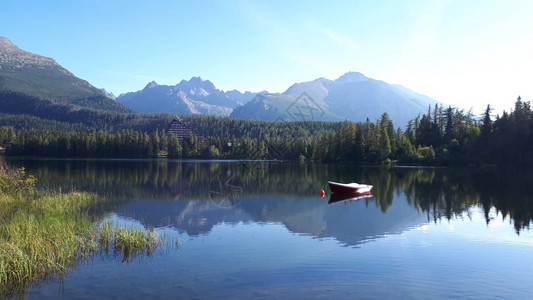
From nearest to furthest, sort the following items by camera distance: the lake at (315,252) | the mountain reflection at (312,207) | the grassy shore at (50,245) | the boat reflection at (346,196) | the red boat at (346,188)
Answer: the grassy shore at (50,245) → the lake at (315,252) → the mountain reflection at (312,207) → the boat reflection at (346,196) → the red boat at (346,188)

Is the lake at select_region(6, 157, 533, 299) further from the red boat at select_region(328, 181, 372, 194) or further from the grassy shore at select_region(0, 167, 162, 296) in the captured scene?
the red boat at select_region(328, 181, 372, 194)

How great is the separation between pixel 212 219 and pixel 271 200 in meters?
14.8

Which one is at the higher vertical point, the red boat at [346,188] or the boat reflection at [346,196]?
the red boat at [346,188]

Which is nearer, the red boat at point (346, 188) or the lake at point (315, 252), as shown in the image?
the lake at point (315, 252)

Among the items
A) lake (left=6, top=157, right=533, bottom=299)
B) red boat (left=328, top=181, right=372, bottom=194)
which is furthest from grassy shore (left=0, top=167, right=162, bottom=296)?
red boat (left=328, top=181, right=372, bottom=194)

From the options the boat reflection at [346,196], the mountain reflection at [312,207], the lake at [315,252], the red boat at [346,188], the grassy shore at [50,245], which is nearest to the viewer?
the grassy shore at [50,245]

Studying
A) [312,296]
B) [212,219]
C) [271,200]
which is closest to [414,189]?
[271,200]

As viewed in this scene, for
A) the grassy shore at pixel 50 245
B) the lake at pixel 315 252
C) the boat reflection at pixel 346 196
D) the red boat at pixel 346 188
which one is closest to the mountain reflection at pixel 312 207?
the lake at pixel 315 252

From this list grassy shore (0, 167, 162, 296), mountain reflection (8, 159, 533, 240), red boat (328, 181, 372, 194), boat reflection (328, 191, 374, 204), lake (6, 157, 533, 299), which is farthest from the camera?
red boat (328, 181, 372, 194)

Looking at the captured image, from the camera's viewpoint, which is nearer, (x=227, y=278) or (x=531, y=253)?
(x=227, y=278)

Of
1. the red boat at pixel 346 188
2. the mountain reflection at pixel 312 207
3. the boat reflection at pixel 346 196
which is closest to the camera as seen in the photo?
the mountain reflection at pixel 312 207

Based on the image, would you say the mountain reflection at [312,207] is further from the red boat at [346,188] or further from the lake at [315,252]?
the red boat at [346,188]

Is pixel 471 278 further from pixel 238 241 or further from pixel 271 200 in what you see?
pixel 271 200

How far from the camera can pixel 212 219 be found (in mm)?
35062
